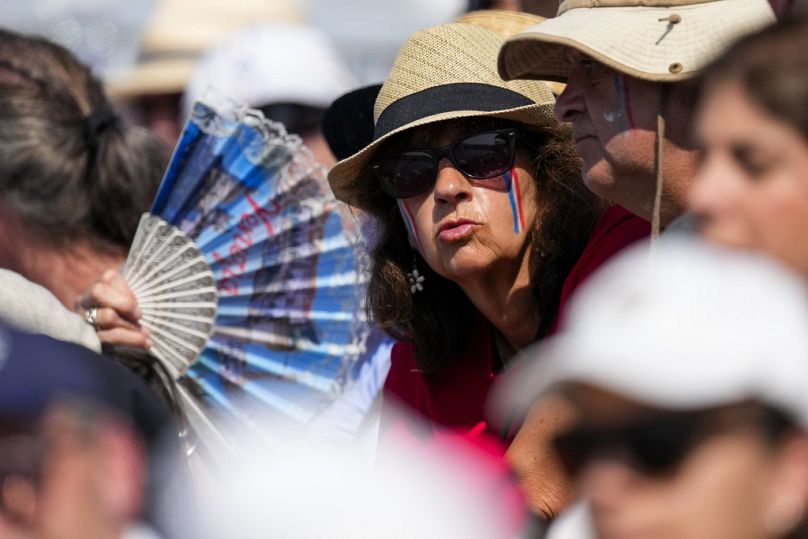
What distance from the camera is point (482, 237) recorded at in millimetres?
2984

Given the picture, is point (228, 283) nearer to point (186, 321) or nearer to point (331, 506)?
point (186, 321)

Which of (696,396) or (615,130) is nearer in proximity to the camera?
(696,396)

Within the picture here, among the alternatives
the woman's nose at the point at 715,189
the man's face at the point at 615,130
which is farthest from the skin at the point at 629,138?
the woman's nose at the point at 715,189

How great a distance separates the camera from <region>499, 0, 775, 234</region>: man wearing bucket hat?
2381mm

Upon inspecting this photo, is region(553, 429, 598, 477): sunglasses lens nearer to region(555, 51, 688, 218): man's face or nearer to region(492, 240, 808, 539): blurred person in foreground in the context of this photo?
region(492, 240, 808, 539): blurred person in foreground

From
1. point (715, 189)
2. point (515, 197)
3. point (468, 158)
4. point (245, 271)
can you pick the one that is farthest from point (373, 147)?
point (715, 189)

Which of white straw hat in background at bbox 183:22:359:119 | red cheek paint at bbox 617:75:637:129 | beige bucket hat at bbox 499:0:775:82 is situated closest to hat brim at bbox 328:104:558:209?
beige bucket hat at bbox 499:0:775:82

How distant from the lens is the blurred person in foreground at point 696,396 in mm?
1144

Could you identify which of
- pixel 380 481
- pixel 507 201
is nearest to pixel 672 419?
pixel 380 481

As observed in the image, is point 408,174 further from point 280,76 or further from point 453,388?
point 280,76

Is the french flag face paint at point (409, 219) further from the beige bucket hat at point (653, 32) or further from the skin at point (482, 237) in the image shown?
the beige bucket hat at point (653, 32)

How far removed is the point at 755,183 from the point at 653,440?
400 millimetres

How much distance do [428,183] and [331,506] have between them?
1.76 m

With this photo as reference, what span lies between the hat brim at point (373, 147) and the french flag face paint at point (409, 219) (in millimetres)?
122
